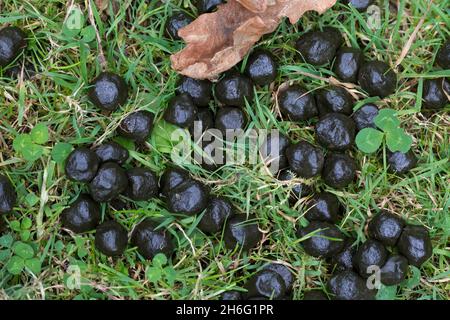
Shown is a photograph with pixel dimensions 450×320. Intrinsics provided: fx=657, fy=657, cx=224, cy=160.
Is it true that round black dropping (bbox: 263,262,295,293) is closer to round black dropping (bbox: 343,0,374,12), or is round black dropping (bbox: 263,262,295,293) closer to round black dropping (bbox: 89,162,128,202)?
round black dropping (bbox: 89,162,128,202)

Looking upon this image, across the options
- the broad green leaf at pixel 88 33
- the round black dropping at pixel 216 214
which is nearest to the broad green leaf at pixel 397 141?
the round black dropping at pixel 216 214

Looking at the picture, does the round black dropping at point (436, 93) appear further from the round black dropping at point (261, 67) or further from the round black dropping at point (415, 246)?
the round black dropping at point (261, 67)

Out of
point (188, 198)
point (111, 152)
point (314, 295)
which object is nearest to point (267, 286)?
point (314, 295)

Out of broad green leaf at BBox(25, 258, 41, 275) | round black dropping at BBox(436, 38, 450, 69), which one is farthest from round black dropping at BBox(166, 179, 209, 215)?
round black dropping at BBox(436, 38, 450, 69)

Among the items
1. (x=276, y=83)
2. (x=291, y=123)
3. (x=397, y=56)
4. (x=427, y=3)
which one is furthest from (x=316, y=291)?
(x=427, y=3)

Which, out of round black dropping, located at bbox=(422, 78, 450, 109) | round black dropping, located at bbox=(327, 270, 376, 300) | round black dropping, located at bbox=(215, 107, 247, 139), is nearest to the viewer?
round black dropping, located at bbox=(327, 270, 376, 300)

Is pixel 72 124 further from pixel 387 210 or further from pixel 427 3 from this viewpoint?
pixel 427 3

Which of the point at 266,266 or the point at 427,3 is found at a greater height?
the point at 427,3
